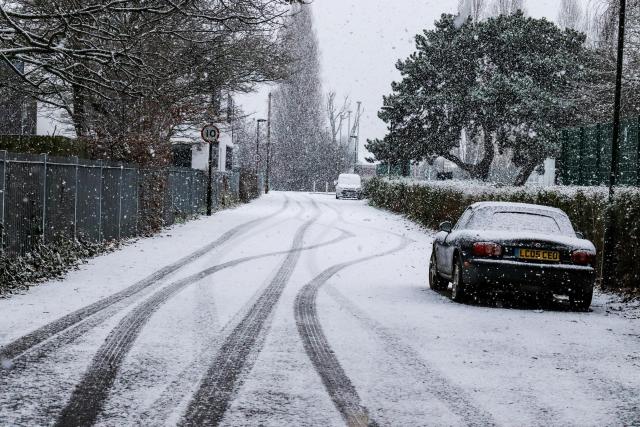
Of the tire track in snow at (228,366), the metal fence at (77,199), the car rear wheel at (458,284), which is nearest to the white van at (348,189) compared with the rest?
the metal fence at (77,199)

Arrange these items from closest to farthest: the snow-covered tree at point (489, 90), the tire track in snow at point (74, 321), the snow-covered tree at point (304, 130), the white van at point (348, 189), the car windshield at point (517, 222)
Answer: the tire track in snow at point (74, 321)
the car windshield at point (517, 222)
the snow-covered tree at point (489, 90)
the white van at point (348, 189)
the snow-covered tree at point (304, 130)

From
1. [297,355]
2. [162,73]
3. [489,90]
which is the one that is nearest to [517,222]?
[297,355]

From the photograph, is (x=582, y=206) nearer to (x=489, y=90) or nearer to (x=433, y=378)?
(x=433, y=378)

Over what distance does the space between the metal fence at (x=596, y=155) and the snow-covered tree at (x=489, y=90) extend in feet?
66.9

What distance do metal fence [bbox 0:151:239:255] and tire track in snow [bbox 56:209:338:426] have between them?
8.25ft

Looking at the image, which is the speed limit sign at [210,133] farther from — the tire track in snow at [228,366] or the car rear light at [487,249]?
the car rear light at [487,249]

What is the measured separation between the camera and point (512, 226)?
10969mm

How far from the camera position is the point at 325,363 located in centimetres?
691

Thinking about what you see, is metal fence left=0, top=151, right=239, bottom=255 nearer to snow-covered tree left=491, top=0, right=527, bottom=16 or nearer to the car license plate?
the car license plate

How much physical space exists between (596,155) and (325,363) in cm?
1635

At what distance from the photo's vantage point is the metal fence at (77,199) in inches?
468

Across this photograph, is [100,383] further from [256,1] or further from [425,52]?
[425,52]

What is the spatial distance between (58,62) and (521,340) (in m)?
10.9

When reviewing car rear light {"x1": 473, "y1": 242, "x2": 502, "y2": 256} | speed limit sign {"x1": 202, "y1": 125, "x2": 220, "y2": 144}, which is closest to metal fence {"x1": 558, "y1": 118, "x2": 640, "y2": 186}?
car rear light {"x1": 473, "y1": 242, "x2": 502, "y2": 256}
